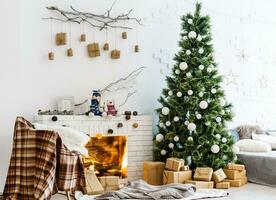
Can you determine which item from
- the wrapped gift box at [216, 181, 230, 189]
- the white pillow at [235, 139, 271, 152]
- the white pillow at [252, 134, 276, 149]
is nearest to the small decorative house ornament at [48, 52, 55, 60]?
the wrapped gift box at [216, 181, 230, 189]

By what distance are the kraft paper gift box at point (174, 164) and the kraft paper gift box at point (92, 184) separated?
948 millimetres

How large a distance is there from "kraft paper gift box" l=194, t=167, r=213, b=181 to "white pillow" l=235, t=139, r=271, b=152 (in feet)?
3.19

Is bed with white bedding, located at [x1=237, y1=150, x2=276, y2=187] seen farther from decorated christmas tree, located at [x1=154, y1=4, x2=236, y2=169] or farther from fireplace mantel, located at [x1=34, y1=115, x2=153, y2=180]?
fireplace mantel, located at [x1=34, y1=115, x2=153, y2=180]

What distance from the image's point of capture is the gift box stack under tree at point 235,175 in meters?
5.32

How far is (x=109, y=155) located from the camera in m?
5.57

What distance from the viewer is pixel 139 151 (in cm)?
566

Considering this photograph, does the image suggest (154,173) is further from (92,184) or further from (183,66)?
(183,66)

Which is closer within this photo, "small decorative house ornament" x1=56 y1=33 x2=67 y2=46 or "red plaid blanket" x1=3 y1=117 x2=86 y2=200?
"red plaid blanket" x1=3 y1=117 x2=86 y2=200

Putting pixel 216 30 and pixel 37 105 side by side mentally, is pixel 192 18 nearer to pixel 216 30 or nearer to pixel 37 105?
pixel 216 30

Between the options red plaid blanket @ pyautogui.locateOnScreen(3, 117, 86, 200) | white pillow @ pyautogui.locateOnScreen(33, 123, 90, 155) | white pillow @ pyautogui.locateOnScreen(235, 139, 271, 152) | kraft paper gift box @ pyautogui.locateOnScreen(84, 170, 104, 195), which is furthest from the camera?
white pillow @ pyautogui.locateOnScreen(235, 139, 271, 152)

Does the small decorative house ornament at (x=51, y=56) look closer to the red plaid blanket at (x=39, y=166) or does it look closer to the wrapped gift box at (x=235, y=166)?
the red plaid blanket at (x=39, y=166)

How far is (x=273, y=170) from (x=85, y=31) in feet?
10.1

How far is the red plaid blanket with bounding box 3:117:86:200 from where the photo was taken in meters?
3.71

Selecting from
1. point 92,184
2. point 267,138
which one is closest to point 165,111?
point 92,184
